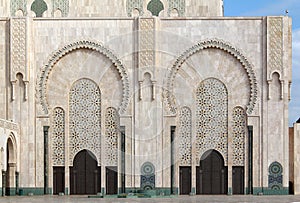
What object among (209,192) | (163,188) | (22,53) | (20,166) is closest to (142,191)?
(163,188)

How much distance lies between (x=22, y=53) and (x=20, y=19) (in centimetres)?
108

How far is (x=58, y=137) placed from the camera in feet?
78.4

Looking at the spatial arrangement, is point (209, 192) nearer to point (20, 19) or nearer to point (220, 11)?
point (220, 11)

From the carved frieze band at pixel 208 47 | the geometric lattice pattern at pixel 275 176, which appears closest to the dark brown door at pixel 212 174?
the geometric lattice pattern at pixel 275 176

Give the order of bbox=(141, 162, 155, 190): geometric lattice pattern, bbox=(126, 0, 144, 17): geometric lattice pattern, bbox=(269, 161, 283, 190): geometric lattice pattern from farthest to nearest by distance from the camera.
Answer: bbox=(126, 0, 144, 17): geometric lattice pattern < bbox=(141, 162, 155, 190): geometric lattice pattern < bbox=(269, 161, 283, 190): geometric lattice pattern

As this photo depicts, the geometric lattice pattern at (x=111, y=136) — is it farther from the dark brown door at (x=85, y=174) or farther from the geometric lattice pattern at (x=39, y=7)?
the geometric lattice pattern at (x=39, y=7)

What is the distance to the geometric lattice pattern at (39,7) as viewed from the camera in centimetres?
2589

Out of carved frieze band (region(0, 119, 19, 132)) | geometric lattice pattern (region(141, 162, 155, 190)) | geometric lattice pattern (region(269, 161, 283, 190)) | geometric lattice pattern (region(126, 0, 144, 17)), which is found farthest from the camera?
geometric lattice pattern (region(126, 0, 144, 17))

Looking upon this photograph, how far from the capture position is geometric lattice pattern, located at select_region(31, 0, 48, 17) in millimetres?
25891

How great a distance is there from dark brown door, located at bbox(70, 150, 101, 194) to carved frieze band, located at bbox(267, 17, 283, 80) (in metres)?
6.27

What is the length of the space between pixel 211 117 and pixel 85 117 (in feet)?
13.2

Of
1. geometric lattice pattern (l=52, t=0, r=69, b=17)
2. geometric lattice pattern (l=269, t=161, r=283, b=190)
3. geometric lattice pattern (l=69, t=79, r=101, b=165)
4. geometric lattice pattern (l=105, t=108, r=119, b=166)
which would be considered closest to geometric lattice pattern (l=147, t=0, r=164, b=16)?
geometric lattice pattern (l=52, t=0, r=69, b=17)

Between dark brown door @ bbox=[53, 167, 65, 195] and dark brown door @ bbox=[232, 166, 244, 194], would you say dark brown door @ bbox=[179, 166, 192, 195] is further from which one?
dark brown door @ bbox=[53, 167, 65, 195]

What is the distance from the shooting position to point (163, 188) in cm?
2366
